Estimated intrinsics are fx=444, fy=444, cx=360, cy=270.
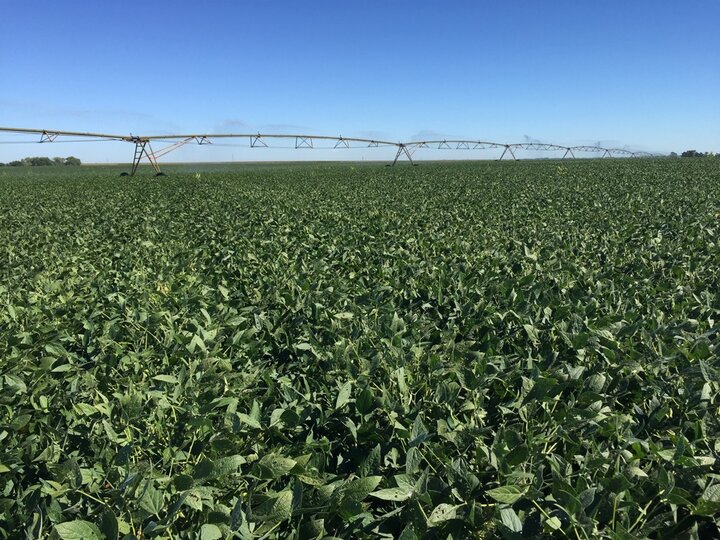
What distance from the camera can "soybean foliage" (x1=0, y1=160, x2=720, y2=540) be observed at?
62.7 inches

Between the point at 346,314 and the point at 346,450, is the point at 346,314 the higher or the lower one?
the higher one

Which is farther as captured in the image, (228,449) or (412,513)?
(228,449)

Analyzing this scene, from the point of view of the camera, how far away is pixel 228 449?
203 centimetres

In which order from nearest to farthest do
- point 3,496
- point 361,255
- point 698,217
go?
point 3,496, point 361,255, point 698,217

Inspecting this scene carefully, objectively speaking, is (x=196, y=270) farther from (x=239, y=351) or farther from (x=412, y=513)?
(x=412, y=513)

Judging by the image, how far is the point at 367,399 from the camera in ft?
7.18

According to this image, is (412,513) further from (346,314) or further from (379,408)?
(346,314)

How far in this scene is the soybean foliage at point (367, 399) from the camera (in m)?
1.59

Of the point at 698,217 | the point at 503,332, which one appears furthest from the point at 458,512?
the point at 698,217

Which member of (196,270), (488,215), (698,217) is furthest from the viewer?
(488,215)

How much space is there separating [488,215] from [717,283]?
660 centimetres

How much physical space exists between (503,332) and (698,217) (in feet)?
26.6

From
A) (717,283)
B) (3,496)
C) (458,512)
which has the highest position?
(717,283)

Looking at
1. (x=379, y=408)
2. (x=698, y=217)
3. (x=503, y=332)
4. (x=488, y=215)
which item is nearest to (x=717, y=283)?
(x=503, y=332)
